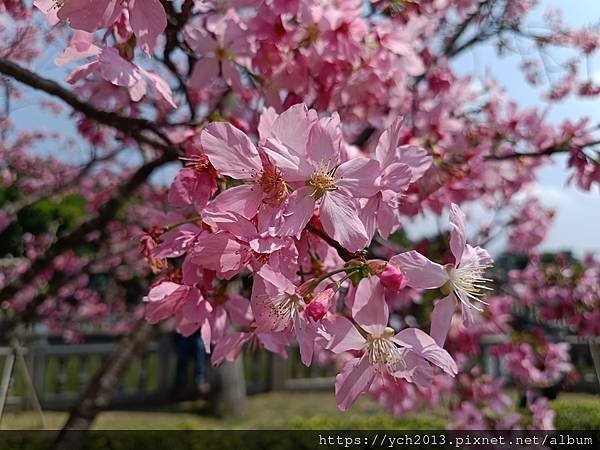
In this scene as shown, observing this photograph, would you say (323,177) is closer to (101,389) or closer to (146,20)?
(146,20)

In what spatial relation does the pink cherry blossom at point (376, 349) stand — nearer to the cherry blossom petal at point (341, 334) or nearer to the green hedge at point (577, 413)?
the cherry blossom petal at point (341, 334)

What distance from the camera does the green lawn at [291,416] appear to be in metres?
2.26

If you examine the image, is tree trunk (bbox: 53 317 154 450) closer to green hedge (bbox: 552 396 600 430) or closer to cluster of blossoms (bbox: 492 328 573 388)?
green hedge (bbox: 552 396 600 430)

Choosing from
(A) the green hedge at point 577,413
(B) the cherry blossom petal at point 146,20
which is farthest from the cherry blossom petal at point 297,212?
(A) the green hedge at point 577,413

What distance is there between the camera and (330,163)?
2.25ft

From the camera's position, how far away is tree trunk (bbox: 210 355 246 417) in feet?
17.4

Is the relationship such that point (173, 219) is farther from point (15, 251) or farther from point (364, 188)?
point (15, 251)

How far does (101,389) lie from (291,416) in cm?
301

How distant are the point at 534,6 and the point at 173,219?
3.12 metres

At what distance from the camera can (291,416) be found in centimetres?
487

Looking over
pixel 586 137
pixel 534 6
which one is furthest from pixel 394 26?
pixel 534 6

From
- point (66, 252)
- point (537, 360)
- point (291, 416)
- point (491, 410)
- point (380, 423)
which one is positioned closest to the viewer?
point (491, 410)

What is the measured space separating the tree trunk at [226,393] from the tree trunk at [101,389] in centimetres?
306

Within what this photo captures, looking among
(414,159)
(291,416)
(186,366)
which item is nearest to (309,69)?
(414,159)
